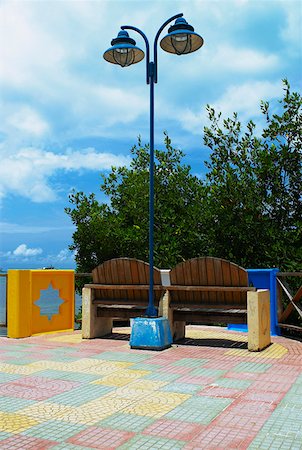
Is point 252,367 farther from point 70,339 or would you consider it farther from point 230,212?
point 230,212

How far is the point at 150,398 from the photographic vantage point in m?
4.59

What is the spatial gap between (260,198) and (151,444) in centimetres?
985

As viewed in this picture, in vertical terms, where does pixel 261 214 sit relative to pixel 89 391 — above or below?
A: above

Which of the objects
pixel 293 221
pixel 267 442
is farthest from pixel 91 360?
pixel 293 221

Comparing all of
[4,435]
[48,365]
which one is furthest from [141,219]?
[4,435]

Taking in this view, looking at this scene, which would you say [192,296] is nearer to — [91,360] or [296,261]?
[91,360]

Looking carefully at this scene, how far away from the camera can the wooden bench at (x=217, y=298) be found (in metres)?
7.14

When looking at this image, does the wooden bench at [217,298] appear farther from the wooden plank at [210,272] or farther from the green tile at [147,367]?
the green tile at [147,367]

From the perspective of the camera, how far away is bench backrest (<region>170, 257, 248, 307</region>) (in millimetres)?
7293

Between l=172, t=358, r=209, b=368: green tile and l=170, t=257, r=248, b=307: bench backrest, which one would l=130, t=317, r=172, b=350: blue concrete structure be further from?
l=172, t=358, r=209, b=368: green tile

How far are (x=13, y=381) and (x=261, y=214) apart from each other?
8.62 meters

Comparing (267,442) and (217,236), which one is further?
(217,236)

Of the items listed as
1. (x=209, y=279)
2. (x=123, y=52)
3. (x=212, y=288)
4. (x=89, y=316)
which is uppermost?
(x=123, y=52)

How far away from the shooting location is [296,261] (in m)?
11.6
